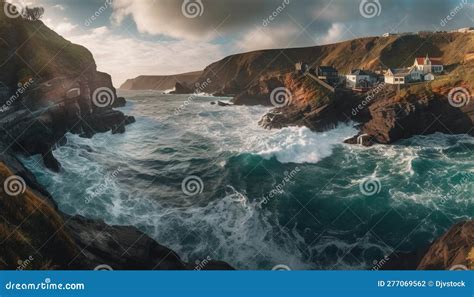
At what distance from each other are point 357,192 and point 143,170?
2507 centimetres

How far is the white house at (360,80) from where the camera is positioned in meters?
74.2

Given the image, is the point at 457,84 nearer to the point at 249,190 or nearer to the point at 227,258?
the point at 249,190

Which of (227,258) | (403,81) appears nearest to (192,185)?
(227,258)

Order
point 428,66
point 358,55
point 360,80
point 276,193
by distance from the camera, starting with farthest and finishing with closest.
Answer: point 358,55
point 428,66
point 360,80
point 276,193

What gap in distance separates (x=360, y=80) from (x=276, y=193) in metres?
52.9

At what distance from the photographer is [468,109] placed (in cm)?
5144

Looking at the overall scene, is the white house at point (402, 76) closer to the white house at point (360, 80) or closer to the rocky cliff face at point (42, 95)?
the white house at point (360, 80)

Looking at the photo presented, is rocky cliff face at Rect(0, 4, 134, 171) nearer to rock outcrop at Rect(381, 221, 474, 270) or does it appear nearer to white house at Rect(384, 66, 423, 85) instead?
rock outcrop at Rect(381, 221, 474, 270)

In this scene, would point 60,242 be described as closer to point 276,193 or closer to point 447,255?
point 276,193

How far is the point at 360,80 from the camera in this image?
75.3 m

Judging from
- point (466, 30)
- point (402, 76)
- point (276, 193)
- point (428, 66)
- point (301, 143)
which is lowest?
point (276, 193)

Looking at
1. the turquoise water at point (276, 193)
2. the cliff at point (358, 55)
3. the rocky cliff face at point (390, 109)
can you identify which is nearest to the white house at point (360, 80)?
the rocky cliff face at point (390, 109)

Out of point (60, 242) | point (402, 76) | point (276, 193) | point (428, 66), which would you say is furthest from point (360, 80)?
point (60, 242)

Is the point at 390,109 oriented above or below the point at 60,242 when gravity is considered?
above
